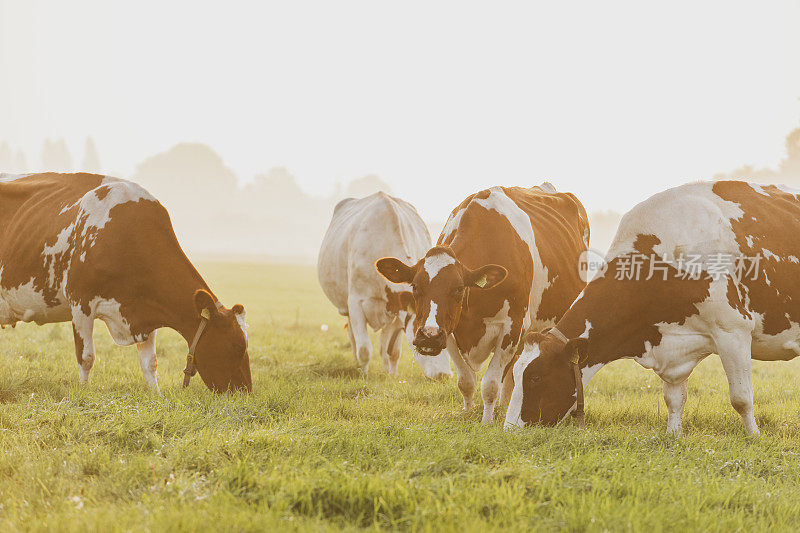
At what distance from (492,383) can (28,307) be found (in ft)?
18.5

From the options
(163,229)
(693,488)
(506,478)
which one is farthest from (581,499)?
(163,229)

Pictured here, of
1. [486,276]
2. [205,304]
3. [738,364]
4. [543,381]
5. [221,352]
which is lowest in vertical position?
[221,352]

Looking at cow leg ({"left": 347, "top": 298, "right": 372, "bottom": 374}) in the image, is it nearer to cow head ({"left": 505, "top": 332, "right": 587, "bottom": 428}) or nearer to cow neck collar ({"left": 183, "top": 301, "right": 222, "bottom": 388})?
cow neck collar ({"left": 183, "top": 301, "right": 222, "bottom": 388})

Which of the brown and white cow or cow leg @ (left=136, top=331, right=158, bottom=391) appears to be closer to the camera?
the brown and white cow

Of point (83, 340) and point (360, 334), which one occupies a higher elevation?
point (83, 340)

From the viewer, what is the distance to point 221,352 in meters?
7.39

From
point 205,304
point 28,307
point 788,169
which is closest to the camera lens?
point 205,304

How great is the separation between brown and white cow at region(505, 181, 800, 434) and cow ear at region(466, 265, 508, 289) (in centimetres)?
76

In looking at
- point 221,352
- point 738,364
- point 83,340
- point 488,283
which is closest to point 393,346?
point 221,352

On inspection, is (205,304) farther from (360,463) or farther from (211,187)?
(211,187)

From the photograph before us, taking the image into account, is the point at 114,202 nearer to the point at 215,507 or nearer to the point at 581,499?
the point at 215,507

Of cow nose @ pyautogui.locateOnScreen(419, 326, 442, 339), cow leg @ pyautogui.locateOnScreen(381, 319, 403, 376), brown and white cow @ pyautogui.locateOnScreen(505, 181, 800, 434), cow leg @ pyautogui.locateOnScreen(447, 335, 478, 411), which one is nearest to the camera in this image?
brown and white cow @ pyautogui.locateOnScreen(505, 181, 800, 434)

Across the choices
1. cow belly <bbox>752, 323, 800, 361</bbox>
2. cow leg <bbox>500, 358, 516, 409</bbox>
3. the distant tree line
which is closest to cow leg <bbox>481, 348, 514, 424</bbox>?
cow leg <bbox>500, 358, 516, 409</bbox>

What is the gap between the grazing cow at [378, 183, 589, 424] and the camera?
6594 millimetres
